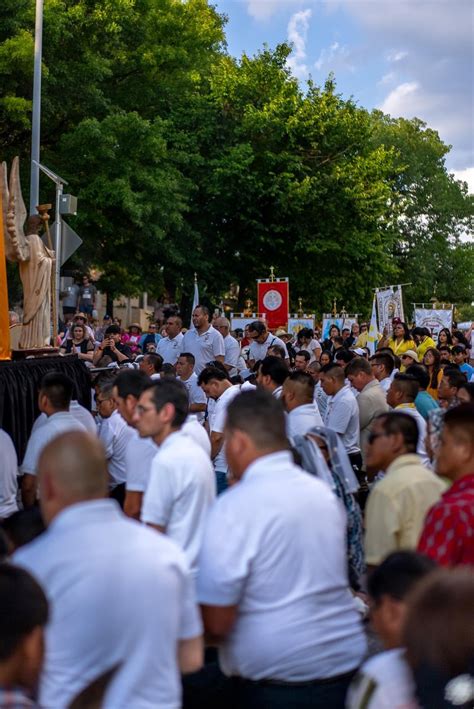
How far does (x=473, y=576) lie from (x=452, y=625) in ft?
0.49

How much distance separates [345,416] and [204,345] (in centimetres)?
420

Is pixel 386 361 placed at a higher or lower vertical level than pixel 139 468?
higher

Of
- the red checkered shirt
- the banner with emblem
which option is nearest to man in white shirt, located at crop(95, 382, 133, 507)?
the red checkered shirt

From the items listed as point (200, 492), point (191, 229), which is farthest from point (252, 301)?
point (200, 492)

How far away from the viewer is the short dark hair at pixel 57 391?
7.17 metres

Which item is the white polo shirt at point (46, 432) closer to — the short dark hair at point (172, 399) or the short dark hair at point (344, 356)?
the short dark hair at point (172, 399)

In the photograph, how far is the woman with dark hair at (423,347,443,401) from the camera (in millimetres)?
13289

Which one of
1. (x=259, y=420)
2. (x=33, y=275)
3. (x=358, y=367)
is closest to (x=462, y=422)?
(x=259, y=420)

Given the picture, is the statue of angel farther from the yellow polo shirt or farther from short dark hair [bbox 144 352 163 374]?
the yellow polo shirt

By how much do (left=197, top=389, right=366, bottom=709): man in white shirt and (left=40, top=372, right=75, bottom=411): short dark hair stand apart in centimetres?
342

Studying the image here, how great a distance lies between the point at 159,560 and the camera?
3.17 metres

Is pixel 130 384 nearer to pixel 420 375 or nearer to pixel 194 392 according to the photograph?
pixel 420 375

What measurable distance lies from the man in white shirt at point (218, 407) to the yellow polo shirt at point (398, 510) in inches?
155

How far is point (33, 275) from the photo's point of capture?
44.2 ft
